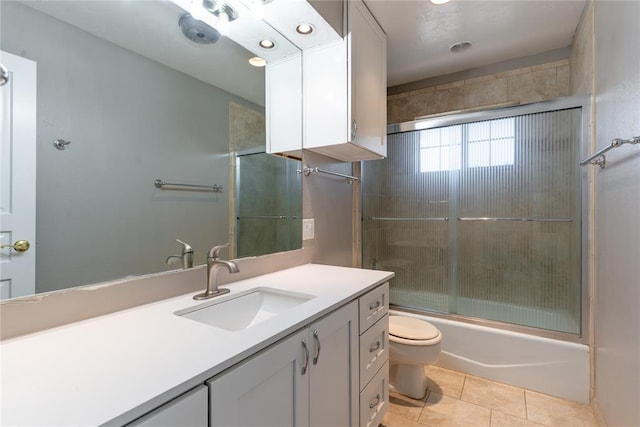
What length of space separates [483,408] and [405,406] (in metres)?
0.46

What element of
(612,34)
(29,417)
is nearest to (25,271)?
(29,417)

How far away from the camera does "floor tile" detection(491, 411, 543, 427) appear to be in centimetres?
156

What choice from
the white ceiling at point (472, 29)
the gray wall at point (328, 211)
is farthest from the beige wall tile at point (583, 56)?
the gray wall at point (328, 211)

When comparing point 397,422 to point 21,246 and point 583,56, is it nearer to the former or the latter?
point 21,246

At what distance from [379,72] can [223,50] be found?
103 centimetres

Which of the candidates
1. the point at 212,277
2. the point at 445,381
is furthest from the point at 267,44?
the point at 445,381

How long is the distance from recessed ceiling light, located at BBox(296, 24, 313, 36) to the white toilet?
5.98ft

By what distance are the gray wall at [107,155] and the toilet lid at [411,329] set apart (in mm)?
1292

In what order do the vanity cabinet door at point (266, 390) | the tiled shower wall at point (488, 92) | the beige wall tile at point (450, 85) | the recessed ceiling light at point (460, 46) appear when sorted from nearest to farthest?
the vanity cabinet door at point (266, 390) < the recessed ceiling light at point (460, 46) < the tiled shower wall at point (488, 92) < the beige wall tile at point (450, 85)

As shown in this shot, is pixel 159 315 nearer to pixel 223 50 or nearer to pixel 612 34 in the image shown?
pixel 223 50

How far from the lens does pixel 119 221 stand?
38.7 inches

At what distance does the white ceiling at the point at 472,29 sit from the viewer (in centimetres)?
175

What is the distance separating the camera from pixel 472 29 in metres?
1.97

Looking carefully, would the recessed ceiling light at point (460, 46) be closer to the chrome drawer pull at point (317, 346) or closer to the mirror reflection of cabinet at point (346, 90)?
the mirror reflection of cabinet at point (346, 90)
